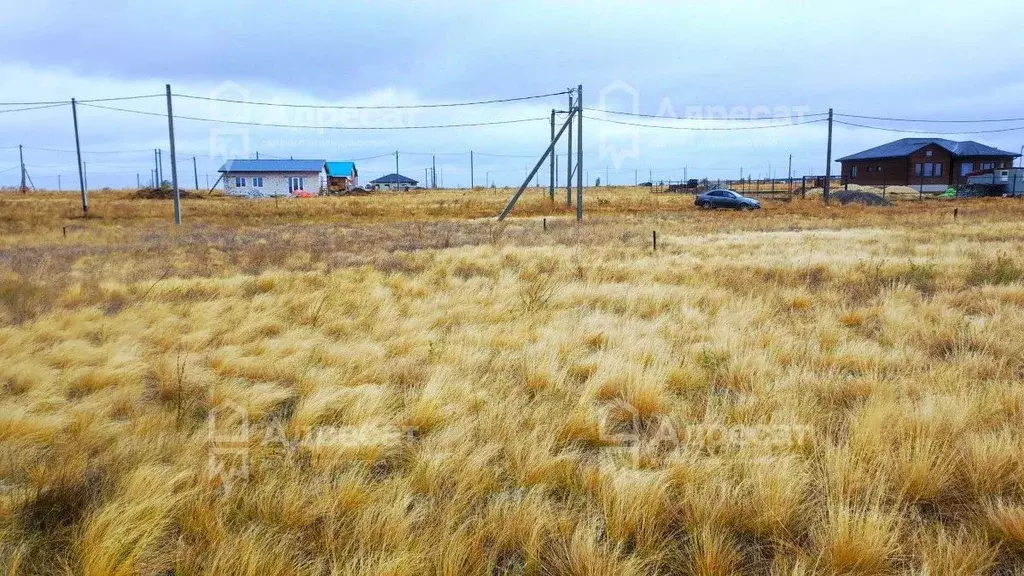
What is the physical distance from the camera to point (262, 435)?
153 inches

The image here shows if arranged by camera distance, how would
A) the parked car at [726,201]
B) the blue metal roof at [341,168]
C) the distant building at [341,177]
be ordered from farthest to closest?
the blue metal roof at [341,168] < the distant building at [341,177] < the parked car at [726,201]

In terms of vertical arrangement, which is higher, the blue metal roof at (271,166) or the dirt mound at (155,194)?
the blue metal roof at (271,166)

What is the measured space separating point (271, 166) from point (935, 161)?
6707 centimetres

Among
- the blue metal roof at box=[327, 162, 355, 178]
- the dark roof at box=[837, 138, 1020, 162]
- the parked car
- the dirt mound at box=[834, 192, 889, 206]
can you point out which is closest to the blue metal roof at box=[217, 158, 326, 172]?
the blue metal roof at box=[327, 162, 355, 178]

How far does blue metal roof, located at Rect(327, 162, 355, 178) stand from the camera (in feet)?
272

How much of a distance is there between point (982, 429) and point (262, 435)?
14.2 feet

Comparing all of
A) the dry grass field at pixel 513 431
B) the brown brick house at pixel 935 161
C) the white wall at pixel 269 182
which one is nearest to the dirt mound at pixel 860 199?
the brown brick house at pixel 935 161

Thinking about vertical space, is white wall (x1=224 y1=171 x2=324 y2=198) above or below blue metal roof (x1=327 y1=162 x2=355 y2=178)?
below

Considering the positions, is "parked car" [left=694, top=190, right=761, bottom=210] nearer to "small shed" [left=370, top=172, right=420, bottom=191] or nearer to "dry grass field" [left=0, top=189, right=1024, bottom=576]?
"dry grass field" [left=0, top=189, right=1024, bottom=576]

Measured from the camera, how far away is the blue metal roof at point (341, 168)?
83000 millimetres

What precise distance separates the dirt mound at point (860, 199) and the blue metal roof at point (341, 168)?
61.4 meters

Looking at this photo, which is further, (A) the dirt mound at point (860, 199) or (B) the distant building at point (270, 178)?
(B) the distant building at point (270, 178)

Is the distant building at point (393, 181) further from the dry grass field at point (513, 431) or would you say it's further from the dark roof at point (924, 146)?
the dry grass field at point (513, 431)

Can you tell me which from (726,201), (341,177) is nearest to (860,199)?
(726,201)
